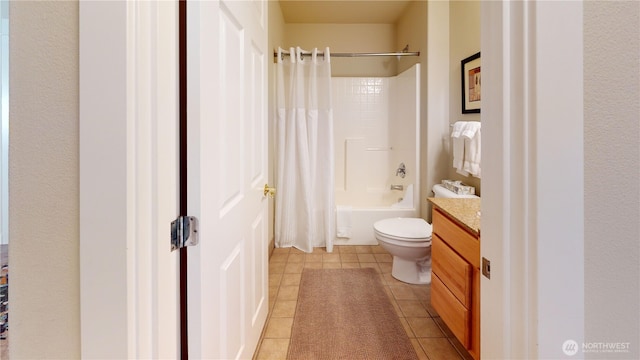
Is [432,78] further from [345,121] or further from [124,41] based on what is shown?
[124,41]

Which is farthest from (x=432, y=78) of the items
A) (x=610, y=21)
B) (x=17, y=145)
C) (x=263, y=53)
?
(x=17, y=145)

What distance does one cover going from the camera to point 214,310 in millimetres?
984

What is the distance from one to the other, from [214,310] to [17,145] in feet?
2.09

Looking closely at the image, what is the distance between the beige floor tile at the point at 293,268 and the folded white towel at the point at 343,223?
0.59 metres

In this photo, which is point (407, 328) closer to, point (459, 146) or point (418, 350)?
point (418, 350)

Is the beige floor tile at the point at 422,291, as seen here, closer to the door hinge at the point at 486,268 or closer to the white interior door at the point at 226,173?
the white interior door at the point at 226,173

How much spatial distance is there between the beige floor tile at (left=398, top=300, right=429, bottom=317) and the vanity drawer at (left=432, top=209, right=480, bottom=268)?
555 millimetres

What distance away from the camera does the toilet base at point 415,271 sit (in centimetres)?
246

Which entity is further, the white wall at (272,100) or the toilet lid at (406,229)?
the white wall at (272,100)

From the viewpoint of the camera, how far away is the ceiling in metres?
3.38

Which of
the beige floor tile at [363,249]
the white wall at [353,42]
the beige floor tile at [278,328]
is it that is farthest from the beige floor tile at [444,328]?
the white wall at [353,42]

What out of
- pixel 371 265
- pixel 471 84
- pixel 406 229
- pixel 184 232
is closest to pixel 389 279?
pixel 371 265

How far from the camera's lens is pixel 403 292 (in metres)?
2.32

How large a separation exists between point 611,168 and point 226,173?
39.4 inches
